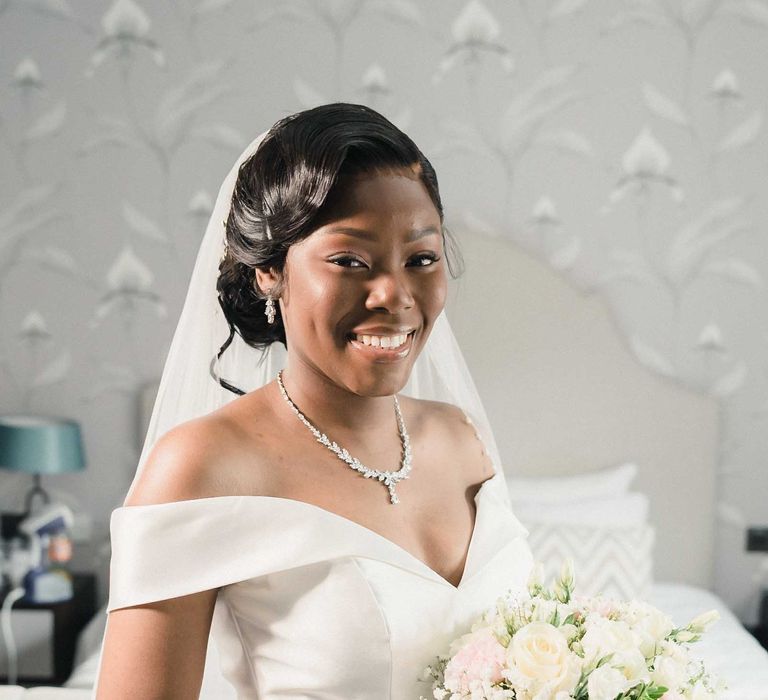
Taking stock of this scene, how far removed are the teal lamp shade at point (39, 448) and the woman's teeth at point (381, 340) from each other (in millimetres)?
2262

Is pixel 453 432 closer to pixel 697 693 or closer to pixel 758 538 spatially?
pixel 697 693

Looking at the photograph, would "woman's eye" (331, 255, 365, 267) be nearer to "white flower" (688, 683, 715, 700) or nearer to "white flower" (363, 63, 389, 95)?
"white flower" (688, 683, 715, 700)

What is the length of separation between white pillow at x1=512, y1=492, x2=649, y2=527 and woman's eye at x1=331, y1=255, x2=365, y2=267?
1919 mm

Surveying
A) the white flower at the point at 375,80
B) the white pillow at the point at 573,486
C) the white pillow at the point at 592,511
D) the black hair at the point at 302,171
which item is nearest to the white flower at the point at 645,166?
the white flower at the point at 375,80

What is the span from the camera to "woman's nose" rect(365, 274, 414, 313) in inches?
42.3

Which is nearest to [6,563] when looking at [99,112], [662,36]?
[99,112]

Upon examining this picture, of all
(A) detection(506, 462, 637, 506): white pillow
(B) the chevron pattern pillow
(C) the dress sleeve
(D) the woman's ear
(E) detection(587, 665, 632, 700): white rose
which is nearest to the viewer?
(E) detection(587, 665, 632, 700): white rose

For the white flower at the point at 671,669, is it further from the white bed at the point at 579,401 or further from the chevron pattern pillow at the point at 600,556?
the white bed at the point at 579,401

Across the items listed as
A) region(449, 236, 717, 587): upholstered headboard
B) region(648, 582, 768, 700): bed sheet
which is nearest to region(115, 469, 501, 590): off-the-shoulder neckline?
region(648, 582, 768, 700): bed sheet

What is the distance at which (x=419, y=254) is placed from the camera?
3.67 ft

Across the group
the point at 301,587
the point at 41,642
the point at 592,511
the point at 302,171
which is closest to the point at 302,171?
the point at 302,171

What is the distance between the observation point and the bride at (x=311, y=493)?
1.07 m

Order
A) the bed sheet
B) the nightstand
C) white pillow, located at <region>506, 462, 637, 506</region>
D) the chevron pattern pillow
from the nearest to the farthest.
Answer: the bed sheet
the chevron pattern pillow
white pillow, located at <region>506, 462, 637, 506</region>
the nightstand

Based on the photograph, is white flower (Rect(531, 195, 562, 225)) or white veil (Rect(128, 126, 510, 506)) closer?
white veil (Rect(128, 126, 510, 506))
